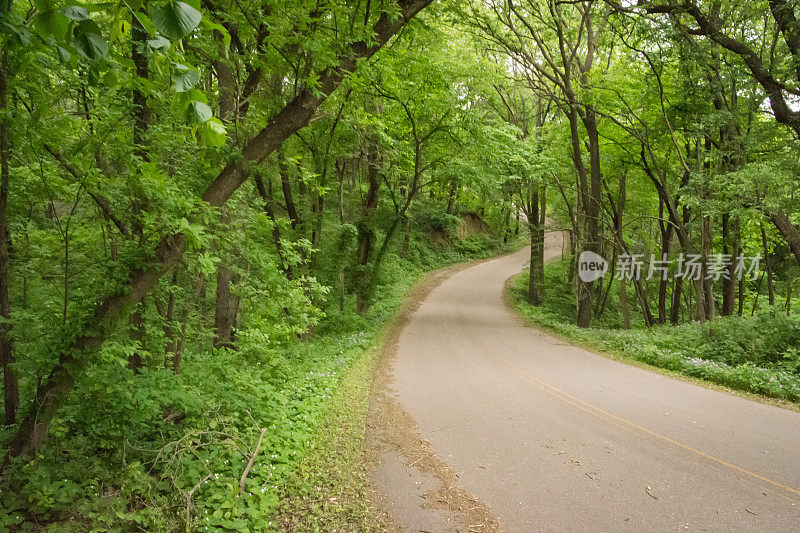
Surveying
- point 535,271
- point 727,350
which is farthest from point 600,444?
point 535,271

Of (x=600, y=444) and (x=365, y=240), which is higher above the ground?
(x=365, y=240)

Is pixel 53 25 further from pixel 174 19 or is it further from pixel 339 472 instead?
pixel 339 472

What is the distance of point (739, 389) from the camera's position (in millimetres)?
8867

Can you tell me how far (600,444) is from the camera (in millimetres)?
6199

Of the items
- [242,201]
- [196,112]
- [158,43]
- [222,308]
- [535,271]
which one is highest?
[242,201]

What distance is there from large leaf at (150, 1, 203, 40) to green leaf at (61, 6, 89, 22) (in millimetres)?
197

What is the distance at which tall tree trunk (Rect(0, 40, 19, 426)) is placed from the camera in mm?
3895

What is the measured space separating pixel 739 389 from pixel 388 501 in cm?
829

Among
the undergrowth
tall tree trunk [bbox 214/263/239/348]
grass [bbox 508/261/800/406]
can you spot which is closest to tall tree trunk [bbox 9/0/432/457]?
the undergrowth

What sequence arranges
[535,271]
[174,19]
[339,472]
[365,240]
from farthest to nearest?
[535,271] → [365,240] → [339,472] → [174,19]

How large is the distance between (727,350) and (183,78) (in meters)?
13.4

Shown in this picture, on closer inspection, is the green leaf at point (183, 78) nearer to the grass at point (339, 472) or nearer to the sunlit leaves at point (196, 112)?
the sunlit leaves at point (196, 112)

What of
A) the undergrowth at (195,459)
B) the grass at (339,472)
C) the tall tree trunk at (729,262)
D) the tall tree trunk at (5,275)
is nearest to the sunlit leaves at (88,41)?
the tall tree trunk at (5,275)

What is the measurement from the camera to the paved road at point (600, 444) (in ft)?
15.2
